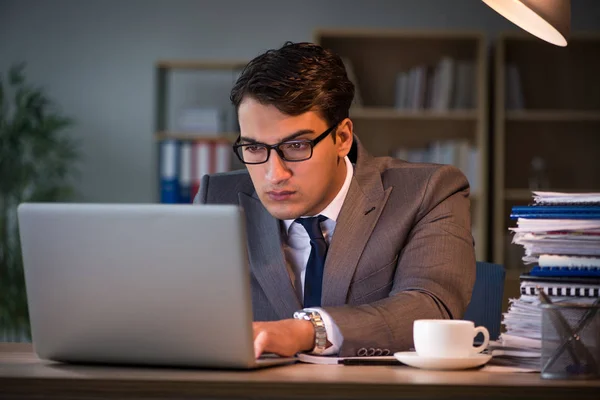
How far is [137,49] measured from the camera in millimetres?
5352

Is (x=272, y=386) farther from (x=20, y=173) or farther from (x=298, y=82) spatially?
(x=20, y=173)

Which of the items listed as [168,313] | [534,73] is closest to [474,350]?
[168,313]

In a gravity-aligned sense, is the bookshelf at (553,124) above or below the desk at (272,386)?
above

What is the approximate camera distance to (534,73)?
520cm

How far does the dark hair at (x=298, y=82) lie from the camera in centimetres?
195

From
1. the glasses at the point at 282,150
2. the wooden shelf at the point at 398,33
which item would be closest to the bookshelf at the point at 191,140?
the wooden shelf at the point at 398,33

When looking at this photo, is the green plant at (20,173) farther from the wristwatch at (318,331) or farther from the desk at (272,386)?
the desk at (272,386)

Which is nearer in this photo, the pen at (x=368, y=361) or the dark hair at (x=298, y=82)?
the pen at (x=368, y=361)

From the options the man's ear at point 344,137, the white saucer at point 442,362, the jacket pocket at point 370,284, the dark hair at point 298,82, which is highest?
the dark hair at point 298,82

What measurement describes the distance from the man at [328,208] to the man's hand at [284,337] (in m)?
0.31

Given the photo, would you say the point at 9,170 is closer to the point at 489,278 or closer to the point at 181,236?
the point at 489,278

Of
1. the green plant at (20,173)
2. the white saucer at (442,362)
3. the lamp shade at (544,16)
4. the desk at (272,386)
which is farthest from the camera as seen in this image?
the green plant at (20,173)

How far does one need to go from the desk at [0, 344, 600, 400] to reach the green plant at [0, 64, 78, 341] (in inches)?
141

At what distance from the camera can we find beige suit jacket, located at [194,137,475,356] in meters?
1.90
